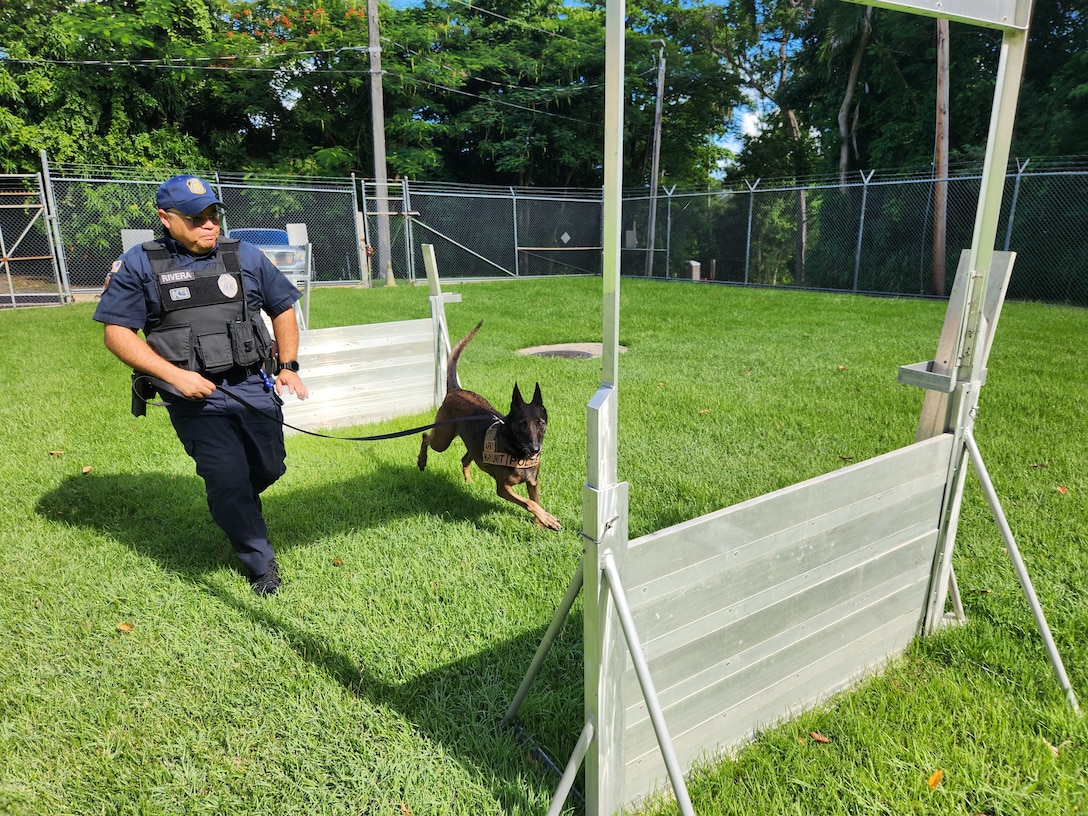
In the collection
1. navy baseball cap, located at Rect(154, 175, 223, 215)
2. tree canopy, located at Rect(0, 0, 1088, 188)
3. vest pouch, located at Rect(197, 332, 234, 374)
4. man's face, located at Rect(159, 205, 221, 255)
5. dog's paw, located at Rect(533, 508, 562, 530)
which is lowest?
A: dog's paw, located at Rect(533, 508, 562, 530)

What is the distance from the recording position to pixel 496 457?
11.5ft

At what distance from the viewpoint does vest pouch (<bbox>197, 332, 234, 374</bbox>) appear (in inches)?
116

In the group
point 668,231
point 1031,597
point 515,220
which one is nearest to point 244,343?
point 1031,597

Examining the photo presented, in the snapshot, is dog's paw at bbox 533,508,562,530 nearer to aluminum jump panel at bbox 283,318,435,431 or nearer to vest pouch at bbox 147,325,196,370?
vest pouch at bbox 147,325,196,370

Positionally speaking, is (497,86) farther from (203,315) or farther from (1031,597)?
(1031,597)

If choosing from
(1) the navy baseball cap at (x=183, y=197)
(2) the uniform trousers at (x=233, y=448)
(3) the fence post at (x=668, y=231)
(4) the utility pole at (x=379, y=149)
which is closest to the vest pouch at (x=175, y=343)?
(2) the uniform trousers at (x=233, y=448)

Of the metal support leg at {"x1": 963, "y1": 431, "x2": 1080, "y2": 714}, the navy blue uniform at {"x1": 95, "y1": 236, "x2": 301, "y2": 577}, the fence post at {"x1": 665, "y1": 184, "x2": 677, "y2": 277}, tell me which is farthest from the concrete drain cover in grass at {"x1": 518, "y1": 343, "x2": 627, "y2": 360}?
the fence post at {"x1": 665, "y1": 184, "x2": 677, "y2": 277}

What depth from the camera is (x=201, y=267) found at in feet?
9.77

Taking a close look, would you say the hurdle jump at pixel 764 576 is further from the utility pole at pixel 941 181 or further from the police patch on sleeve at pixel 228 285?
the utility pole at pixel 941 181

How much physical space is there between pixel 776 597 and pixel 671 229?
65.5 ft

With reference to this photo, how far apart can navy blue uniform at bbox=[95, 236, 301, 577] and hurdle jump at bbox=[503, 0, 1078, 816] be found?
5.58 ft

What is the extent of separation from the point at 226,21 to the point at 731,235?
2014 cm

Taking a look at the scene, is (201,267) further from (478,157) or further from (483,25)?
(483,25)

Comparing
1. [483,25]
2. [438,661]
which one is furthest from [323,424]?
[483,25]
